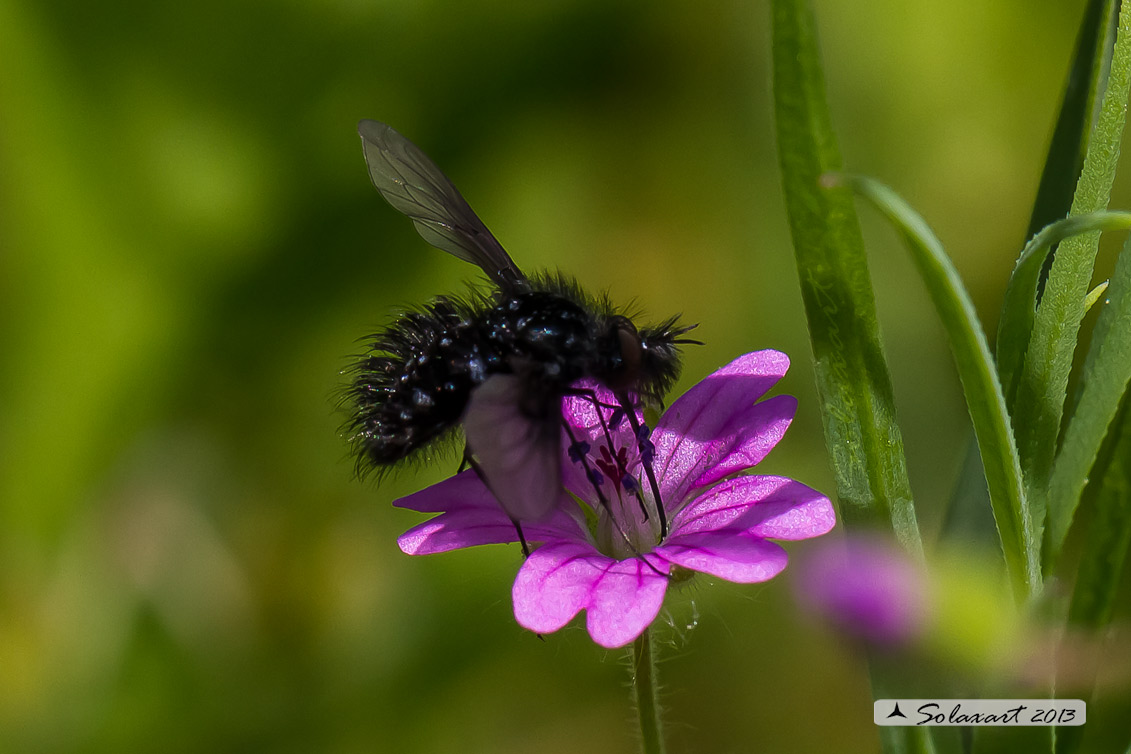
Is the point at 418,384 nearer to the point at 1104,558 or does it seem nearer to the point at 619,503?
the point at 619,503

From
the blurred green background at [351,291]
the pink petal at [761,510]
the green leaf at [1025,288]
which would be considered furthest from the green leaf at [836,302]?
the blurred green background at [351,291]

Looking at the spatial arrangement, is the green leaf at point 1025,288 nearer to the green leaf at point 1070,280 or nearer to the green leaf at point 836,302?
the green leaf at point 1070,280

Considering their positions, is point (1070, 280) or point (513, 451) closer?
point (513, 451)

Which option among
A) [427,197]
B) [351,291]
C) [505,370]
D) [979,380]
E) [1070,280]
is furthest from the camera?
[351,291]

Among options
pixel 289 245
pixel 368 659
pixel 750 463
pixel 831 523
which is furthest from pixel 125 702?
pixel 831 523

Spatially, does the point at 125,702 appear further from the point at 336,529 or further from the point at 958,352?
the point at 958,352

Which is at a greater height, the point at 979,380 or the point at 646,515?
the point at 979,380

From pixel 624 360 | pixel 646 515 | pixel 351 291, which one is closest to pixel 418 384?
pixel 624 360
